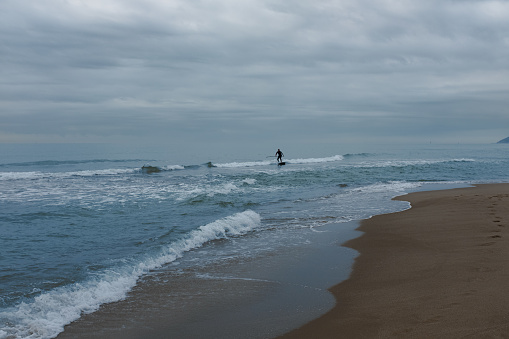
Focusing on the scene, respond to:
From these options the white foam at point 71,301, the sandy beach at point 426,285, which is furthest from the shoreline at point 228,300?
the sandy beach at point 426,285

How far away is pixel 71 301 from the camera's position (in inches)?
233

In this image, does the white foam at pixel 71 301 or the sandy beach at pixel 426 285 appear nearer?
the sandy beach at pixel 426 285

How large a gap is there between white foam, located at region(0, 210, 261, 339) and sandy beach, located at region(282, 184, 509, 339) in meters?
2.96

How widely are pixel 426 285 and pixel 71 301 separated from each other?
16.5ft

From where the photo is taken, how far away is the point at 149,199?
719 inches

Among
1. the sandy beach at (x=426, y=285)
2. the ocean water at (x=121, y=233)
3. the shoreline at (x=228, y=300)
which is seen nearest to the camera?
the sandy beach at (x=426, y=285)

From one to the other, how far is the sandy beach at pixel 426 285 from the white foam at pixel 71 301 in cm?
296

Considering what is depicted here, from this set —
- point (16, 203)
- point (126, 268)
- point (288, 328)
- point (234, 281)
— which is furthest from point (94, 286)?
point (16, 203)

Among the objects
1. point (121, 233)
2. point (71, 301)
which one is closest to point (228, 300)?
point (71, 301)

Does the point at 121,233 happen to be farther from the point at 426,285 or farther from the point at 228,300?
the point at 426,285

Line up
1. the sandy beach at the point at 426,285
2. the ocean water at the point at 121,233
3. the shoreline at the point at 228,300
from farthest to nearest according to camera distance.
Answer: the ocean water at the point at 121,233 → the shoreline at the point at 228,300 → the sandy beach at the point at 426,285

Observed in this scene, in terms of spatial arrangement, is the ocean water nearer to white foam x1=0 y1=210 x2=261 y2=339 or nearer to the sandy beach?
white foam x1=0 y1=210 x2=261 y2=339

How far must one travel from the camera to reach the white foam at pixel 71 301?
16.4 feet

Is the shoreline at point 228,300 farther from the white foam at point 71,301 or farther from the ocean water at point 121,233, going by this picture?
the ocean water at point 121,233
